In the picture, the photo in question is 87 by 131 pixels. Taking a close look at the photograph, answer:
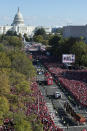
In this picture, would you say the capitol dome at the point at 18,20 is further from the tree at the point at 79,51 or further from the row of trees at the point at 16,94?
the row of trees at the point at 16,94

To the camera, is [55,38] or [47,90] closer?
[47,90]

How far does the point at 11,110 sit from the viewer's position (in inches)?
737

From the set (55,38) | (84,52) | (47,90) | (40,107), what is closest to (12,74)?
(47,90)

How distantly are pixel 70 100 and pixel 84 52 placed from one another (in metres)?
22.0

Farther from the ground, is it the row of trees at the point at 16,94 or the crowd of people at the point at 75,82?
the row of trees at the point at 16,94

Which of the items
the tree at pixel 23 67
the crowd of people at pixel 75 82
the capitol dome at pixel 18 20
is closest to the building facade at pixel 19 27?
the capitol dome at pixel 18 20

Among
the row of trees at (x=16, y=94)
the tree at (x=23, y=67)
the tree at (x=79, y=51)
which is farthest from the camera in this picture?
the tree at (x=79, y=51)

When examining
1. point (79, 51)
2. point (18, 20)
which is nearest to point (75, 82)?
point (79, 51)

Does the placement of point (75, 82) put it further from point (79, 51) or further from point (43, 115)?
point (79, 51)

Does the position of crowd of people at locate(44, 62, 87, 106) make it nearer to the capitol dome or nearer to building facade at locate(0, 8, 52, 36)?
building facade at locate(0, 8, 52, 36)

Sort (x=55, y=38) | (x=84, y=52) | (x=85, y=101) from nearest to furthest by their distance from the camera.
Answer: (x=85, y=101) < (x=84, y=52) < (x=55, y=38)

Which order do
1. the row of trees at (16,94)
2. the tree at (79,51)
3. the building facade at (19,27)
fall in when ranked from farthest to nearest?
the building facade at (19,27) < the tree at (79,51) < the row of trees at (16,94)

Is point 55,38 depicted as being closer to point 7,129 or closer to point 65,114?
point 65,114

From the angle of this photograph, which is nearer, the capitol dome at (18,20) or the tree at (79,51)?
the tree at (79,51)
